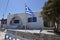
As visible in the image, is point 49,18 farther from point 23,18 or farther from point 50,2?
point 23,18

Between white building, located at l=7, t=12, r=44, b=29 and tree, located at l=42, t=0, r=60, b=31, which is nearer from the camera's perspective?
tree, located at l=42, t=0, r=60, b=31

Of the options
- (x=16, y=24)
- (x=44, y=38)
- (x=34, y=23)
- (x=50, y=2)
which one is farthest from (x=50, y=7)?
(x=16, y=24)

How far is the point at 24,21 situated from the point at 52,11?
25.6 m

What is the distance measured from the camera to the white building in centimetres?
4600

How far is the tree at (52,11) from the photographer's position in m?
22.5

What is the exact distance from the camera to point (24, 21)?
4822cm

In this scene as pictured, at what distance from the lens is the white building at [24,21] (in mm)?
46000

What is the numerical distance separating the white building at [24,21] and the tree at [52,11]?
59.5 feet

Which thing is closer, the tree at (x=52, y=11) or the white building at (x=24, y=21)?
Answer: the tree at (x=52, y=11)

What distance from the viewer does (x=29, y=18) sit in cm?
4706

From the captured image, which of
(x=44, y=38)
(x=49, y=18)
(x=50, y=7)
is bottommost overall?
(x=44, y=38)

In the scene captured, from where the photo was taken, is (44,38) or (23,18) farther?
(23,18)

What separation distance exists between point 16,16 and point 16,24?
2.45 metres

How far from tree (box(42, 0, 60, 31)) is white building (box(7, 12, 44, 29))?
18.1 m
